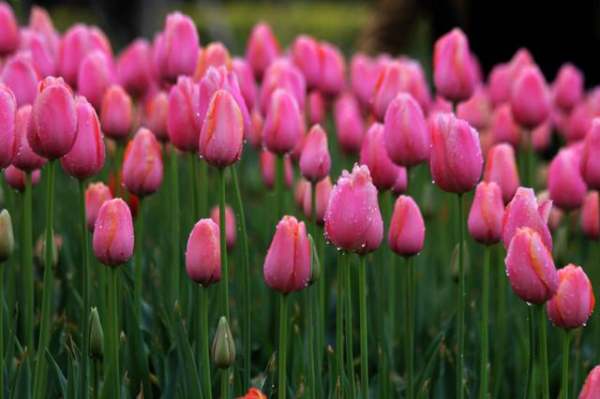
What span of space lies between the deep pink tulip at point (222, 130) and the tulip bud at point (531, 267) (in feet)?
1.90

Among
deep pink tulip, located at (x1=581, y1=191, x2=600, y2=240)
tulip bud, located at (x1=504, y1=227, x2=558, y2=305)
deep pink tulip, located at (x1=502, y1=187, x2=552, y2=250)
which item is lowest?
tulip bud, located at (x1=504, y1=227, x2=558, y2=305)

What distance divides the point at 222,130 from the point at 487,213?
25.4 inches

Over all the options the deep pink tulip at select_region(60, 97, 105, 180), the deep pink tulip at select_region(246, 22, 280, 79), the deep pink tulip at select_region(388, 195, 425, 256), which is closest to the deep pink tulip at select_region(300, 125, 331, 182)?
the deep pink tulip at select_region(388, 195, 425, 256)

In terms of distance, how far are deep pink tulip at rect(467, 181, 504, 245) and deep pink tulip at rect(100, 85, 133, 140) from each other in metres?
1.06

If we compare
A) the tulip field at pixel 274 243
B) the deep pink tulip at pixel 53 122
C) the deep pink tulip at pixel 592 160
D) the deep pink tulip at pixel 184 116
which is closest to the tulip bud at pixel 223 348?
the tulip field at pixel 274 243

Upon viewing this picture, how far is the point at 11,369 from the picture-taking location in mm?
2379

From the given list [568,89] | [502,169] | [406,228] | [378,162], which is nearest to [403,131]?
[378,162]

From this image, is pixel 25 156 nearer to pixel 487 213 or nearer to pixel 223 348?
pixel 223 348

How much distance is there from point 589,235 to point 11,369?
1.69 metres

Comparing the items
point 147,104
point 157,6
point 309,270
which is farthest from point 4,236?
point 157,6

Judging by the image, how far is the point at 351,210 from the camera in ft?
6.44

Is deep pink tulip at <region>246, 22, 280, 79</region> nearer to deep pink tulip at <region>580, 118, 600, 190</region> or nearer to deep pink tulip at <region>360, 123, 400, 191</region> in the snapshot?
deep pink tulip at <region>360, 123, 400, 191</region>

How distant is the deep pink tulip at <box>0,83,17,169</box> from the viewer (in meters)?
2.04

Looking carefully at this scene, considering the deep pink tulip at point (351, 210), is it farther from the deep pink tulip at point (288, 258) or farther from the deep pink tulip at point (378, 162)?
the deep pink tulip at point (378, 162)
